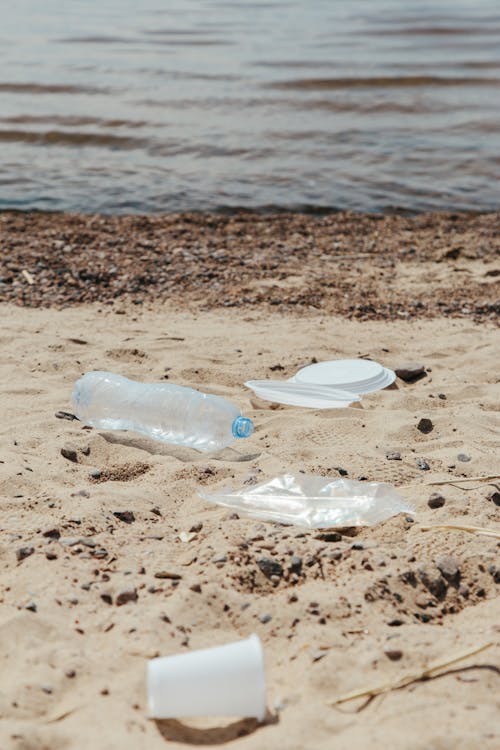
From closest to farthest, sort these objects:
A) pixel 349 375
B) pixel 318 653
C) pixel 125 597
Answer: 1. pixel 318 653
2. pixel 125 597
3. pixel 349 375

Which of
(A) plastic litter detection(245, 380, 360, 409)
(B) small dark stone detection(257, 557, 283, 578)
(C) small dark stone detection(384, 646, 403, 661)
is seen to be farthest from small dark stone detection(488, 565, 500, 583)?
(A) plastic litter detection(245, 380, 360, 409)

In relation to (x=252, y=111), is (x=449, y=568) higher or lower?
lower

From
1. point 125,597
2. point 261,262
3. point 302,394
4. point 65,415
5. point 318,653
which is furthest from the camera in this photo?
point 261,262

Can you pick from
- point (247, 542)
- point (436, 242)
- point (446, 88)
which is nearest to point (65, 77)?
point (446, 88)

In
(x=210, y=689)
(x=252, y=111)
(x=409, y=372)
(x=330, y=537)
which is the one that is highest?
(x=252, y=111)

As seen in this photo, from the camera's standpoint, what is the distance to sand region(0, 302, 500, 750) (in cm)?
205

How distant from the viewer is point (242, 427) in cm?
370

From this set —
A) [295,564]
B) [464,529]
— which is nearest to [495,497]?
[464,529]

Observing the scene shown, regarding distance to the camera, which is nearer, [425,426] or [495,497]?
[495,497]

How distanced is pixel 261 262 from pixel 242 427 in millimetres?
3142

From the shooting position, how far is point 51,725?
2.03 meters

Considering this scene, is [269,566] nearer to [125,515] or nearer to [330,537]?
[330,537]

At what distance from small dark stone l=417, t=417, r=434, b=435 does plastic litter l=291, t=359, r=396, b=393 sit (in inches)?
20.3

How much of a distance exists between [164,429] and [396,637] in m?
1.86
